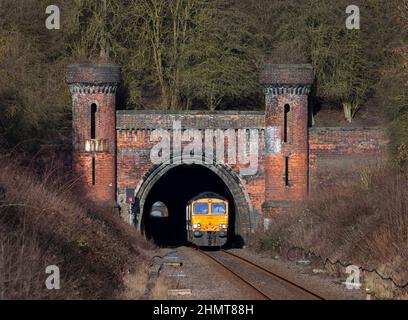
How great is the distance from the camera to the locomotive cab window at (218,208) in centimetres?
4275

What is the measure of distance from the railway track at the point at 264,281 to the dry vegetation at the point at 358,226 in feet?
6.34

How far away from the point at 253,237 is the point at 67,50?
17389 mm

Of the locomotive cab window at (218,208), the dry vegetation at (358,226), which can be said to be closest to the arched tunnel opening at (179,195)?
the locomotive cab window at (218,208)

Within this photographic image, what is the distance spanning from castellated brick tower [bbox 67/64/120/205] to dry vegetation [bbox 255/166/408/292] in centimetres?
724

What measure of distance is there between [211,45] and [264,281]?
27.6 metres

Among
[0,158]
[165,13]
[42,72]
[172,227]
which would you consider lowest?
[172,227]

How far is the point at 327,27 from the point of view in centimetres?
5334

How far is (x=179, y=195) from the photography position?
57.5 m

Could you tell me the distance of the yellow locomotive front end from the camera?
4217cm

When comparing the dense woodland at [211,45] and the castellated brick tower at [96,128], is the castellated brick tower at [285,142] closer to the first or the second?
the castellated brick tower at [96,128]

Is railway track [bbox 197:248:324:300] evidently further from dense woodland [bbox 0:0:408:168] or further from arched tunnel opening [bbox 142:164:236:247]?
dense woodland [bbox 0:0:408:168]

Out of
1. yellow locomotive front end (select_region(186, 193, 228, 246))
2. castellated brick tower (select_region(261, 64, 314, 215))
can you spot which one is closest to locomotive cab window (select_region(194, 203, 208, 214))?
yellow locomotive front end (select_region(186, 193, 228, 246))
